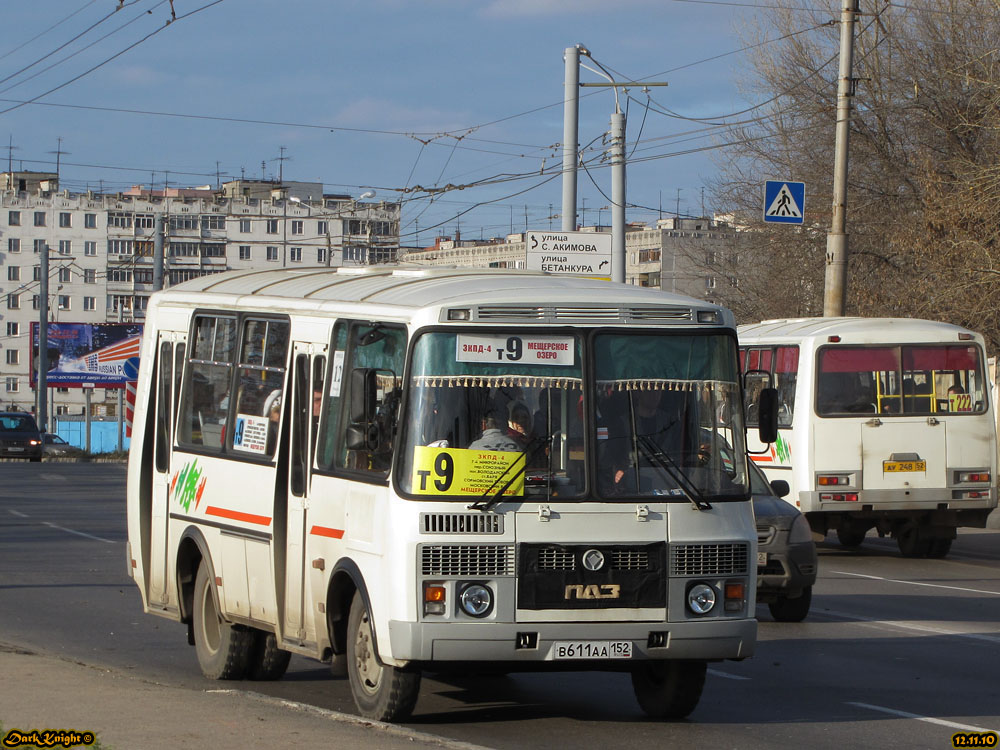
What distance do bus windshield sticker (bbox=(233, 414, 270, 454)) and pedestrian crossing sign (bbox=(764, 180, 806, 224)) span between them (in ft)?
51.6

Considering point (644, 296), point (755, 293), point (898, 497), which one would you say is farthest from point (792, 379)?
point (755, 293)

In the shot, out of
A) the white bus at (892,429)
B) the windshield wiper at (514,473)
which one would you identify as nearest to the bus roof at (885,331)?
the white bus at (892,429)

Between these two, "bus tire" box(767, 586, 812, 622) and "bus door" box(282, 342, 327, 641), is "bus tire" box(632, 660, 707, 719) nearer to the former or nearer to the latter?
"bus door" box(282, 342, 327, 641)

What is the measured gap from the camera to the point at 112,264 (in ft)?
434

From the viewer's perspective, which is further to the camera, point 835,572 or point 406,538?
point 835,572

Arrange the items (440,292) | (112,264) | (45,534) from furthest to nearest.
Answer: (112,264)
(45,534)
(440,292)

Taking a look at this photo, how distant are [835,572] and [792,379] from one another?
3290 millimetres

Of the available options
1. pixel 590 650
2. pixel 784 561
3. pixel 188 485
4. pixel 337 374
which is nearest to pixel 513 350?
pixel 337 374

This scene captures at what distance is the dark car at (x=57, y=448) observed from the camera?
5547 centimetres

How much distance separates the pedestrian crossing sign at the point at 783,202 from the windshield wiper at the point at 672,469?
16662 mm

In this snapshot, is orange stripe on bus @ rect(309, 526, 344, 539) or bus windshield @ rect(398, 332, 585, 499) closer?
bus windshield @ rect(398, 332, 585, 499)

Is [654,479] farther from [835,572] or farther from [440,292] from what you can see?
[835,572]

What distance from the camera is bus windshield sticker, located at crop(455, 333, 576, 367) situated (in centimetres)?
835

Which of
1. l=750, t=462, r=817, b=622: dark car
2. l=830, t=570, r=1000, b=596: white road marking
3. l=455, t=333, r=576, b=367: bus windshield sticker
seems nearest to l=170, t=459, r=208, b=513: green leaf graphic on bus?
A: l=455, t=333, r=576, b=367: bus windshield sticker
